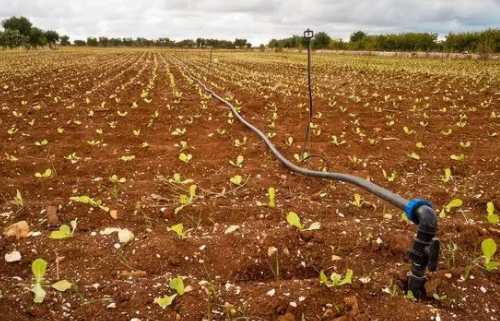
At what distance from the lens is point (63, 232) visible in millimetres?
2496

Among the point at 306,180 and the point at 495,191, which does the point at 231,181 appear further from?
the point at 495,191

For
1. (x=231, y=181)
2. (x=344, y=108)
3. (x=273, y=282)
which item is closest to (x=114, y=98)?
Answer: (x=344, y=108)

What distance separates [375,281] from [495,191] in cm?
215

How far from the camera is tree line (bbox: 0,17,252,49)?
5832cm

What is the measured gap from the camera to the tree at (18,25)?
241 feet

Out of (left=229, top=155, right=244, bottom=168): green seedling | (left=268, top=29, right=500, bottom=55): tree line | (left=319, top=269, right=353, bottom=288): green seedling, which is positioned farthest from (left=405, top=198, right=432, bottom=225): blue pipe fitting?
(left=268, top=29, right=500, bottom=55): tree line

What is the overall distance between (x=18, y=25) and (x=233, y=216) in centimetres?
9003

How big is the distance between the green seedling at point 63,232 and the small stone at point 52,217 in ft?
0.67

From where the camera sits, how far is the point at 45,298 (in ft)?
6.47

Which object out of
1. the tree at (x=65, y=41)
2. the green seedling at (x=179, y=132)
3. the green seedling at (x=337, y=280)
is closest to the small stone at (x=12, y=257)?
the green seedling at (x=337, y=280)

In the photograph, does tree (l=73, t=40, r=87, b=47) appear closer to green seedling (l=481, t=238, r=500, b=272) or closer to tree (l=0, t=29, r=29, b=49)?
tree (l=0, t=29, r=29, b=49)

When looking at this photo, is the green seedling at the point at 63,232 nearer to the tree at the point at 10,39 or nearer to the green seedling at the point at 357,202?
the green seedling at the point at 357,202

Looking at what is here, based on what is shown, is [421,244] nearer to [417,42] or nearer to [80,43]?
[417,42]

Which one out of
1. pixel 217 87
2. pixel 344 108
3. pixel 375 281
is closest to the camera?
pixel 375 281
